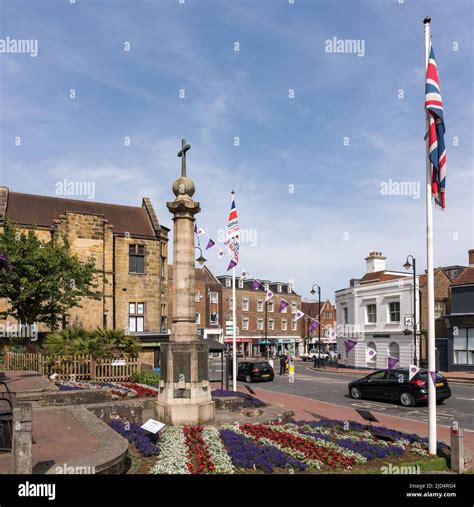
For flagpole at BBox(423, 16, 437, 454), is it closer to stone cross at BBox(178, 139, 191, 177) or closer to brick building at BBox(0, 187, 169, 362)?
stone cross at BBox(178, 139, 191, 177)

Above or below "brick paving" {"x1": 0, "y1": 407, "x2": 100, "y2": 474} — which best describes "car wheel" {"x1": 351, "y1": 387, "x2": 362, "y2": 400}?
below

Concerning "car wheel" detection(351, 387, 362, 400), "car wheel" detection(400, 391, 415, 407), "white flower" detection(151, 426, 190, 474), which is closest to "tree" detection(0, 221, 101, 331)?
"car wheel" detection(351, 387, 362, 400)

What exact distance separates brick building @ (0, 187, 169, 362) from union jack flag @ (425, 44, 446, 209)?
23619 millimetres

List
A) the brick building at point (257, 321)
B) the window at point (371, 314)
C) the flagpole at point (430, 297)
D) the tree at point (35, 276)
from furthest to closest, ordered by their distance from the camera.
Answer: the brick building at point (257, 321), the window at point (371, 314), the tree at point (35, 276), the flagpole at point (430, 297)

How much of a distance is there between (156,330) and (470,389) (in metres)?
20.2

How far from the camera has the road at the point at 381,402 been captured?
16.9 meters

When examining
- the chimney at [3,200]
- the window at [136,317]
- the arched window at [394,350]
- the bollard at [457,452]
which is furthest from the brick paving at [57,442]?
the arched window at [394,350]

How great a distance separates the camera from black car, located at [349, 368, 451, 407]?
19.3 meters

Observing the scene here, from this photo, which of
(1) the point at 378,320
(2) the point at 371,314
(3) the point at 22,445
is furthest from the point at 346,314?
(3) the point at 22,445

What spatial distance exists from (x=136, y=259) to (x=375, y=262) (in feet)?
83.4

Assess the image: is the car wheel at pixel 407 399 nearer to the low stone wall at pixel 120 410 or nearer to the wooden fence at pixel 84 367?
the low stone wall at pixel 120 410

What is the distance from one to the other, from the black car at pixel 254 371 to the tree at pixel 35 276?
1082cm

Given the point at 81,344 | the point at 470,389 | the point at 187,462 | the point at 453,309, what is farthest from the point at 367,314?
the point at 187,462
